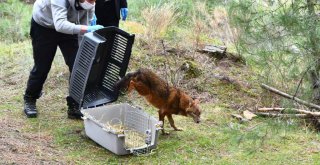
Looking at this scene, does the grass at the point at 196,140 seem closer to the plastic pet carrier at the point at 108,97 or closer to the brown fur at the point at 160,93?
the plastic pet carrier at the point at 108,97

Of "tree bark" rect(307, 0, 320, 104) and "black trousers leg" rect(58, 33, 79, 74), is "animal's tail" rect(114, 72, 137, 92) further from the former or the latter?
"tree bark" rect(307, 0, 320, 104)

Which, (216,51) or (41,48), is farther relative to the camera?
(216,51)

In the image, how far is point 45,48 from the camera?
5562 millimetres

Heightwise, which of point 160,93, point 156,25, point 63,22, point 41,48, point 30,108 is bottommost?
point 30,108

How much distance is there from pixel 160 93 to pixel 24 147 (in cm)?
139

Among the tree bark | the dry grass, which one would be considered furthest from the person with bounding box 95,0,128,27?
the tree bark

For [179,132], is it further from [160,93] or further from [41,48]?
[41,48]

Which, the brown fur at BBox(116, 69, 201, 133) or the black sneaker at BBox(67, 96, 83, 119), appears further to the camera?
the black sneaker at BBox(67, 96, 83, 119)

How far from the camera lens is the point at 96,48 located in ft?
16.3

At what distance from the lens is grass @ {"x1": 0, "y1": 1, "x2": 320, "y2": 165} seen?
15.9 ft

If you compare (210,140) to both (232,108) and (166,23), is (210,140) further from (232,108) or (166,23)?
(166,23)

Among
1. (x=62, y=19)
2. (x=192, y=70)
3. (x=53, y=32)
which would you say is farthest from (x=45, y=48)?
(x=192, y=70)

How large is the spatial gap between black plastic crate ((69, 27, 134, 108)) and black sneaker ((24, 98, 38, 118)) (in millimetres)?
651

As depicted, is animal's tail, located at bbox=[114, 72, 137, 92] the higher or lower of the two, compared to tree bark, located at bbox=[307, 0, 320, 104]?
lower
